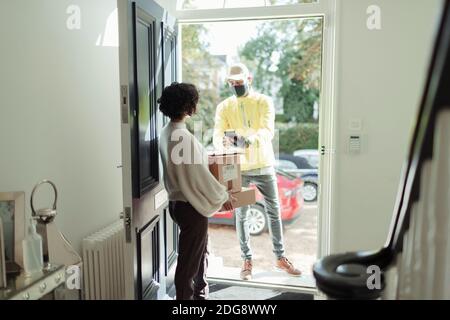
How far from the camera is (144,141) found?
206 centimetres

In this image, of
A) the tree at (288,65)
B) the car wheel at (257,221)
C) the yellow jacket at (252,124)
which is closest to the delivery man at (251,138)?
the yellow jacket at (252,124)

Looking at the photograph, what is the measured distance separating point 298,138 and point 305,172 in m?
2.08

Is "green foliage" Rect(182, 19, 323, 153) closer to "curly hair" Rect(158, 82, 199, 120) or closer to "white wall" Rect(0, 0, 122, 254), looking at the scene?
"white wall" Rect(0, 0, 122, 254)

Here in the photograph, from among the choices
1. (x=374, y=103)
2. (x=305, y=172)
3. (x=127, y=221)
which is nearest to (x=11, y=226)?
(x=127, y=221)

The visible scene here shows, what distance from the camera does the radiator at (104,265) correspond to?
6.86ft

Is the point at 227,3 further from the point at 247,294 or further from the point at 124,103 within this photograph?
the point at 247,294

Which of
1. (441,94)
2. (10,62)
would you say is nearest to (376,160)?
(441,94)

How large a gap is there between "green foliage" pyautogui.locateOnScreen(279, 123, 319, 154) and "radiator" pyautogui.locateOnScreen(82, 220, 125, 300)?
15.9 feet

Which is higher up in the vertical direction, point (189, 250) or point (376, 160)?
point (376, 160)

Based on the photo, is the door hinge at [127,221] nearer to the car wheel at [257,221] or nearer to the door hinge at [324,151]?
the door hinge at [324,151]

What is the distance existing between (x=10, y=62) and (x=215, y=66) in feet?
17.5

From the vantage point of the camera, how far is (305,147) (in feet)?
22.4

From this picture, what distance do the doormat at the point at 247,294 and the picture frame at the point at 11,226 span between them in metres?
1.57
